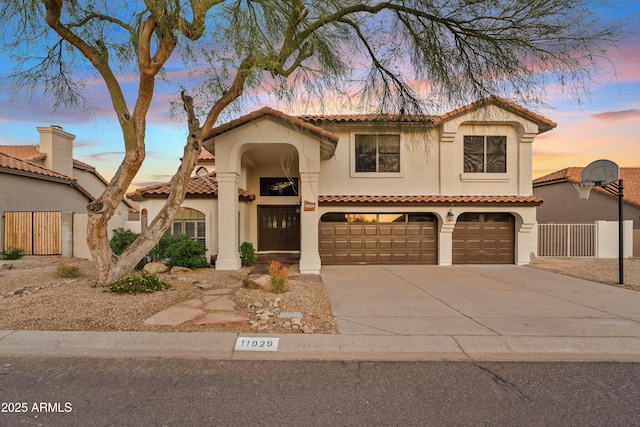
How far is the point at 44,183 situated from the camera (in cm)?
1766

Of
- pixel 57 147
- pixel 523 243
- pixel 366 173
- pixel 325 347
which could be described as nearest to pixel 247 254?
pixel 366 173

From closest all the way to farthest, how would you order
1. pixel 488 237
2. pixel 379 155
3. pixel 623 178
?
pixel 379 155 → pixel 488 237 → pixel 623 178

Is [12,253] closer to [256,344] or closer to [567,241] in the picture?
[256,344]

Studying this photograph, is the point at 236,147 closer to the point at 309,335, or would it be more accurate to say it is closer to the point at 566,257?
the point at 309,335

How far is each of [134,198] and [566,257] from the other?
721 inches

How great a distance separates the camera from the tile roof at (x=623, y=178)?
737 inches

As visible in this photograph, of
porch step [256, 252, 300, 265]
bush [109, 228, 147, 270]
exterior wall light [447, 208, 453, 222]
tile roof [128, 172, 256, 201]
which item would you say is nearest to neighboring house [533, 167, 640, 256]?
exterior wall light [447, 208, 453, 222]

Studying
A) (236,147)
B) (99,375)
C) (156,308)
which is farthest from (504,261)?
(99,375)

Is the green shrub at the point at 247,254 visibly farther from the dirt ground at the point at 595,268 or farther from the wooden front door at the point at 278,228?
the dirt ground at the point at 595,268

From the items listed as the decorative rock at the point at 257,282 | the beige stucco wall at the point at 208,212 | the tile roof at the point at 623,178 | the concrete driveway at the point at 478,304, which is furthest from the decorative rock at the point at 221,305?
the tile roof at the point at 623,178

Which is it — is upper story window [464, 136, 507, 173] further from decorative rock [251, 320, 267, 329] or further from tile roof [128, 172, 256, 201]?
decorative rock [251, 320, 267, 329]

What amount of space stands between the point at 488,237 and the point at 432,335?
10325 millimetres

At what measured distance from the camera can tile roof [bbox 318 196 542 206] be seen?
44.0ft

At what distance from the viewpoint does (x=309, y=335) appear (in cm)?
536
